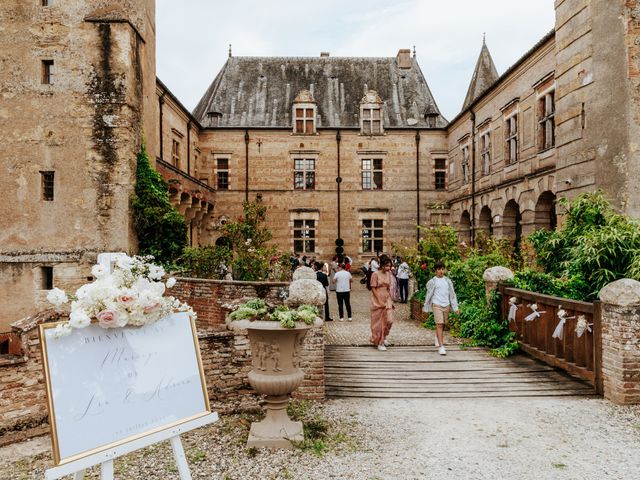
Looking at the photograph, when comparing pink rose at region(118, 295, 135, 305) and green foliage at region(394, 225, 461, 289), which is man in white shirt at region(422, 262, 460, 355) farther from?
pink rose at region(118, 295, 135, 305)

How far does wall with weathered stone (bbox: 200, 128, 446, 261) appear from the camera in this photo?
25.8 meters

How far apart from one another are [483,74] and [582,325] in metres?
23.3

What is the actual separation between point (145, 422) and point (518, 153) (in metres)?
17.2

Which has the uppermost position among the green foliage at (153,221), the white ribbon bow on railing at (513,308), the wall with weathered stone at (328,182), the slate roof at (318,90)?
the slate roof at (318,90)

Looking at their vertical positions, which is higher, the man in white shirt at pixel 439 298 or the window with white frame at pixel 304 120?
the window with white frame at pixel 304 120

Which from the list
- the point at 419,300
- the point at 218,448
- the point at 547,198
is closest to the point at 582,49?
the point at 547,198

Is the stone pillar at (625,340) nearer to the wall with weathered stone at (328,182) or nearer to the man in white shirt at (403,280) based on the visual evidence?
the man in white shirt at (403,280)

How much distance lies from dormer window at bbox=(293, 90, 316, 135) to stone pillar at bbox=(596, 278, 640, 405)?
831 inches

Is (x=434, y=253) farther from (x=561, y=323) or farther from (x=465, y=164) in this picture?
(x=465, y=164)

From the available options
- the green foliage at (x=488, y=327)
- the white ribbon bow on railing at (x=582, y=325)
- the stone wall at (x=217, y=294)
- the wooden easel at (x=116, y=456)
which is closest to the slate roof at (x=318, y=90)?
the stone wall at (x=217, y=294)

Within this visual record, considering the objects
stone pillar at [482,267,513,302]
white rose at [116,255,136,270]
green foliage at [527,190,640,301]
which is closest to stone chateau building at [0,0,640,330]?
green foliage at [527,190,640,301]

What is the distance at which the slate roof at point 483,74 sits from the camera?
26.5m

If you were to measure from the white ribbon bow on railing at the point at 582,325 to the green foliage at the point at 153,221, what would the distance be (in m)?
11.4

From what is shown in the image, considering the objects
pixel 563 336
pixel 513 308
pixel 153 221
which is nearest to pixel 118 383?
pixel 563 336
